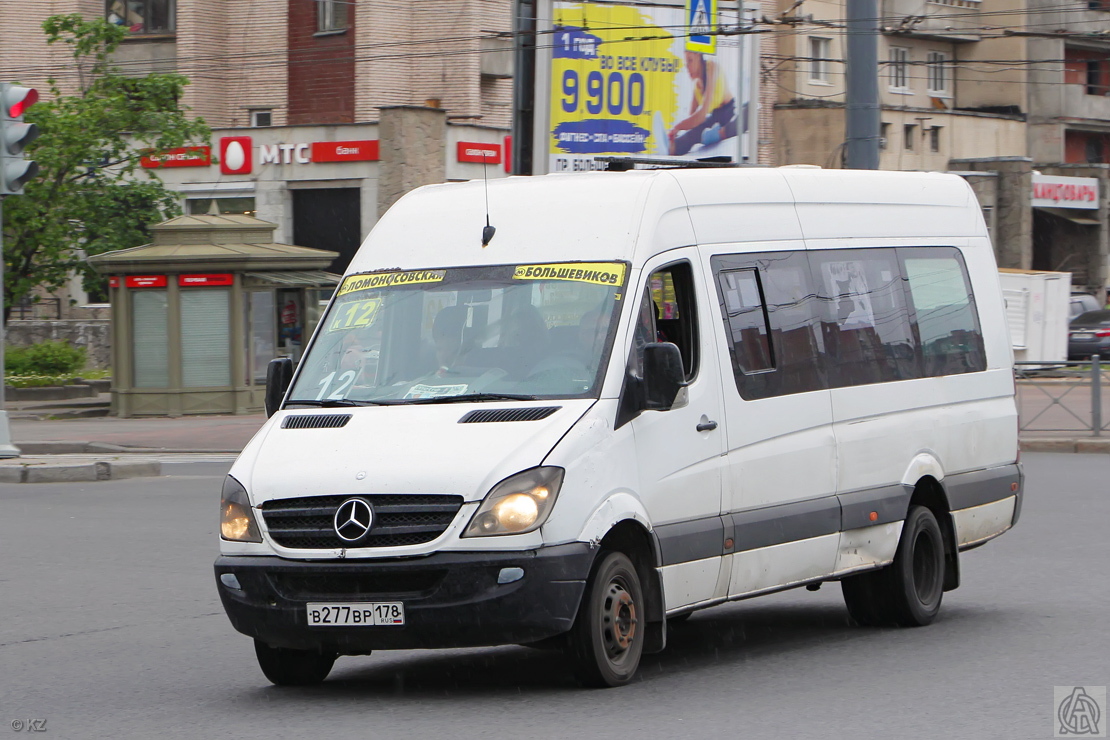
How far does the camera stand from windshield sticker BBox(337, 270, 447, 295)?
7.45m

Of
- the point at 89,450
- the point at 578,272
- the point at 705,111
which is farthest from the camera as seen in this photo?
the point at 705,111

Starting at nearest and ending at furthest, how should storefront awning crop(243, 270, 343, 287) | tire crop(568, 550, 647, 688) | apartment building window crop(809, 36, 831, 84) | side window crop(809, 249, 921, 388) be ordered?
tire crop(568, 550, 647, 688) < side window crop(809, 249, 921, 388) < storefront awning crop(243, 270, 343, 287) < apartment building window crop(809, 36, 831, 84)

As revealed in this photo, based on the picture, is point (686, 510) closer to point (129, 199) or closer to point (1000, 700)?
point (1000, 700)

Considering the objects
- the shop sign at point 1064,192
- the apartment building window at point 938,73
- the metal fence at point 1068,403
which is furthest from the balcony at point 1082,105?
the metal fence at point 1068,403

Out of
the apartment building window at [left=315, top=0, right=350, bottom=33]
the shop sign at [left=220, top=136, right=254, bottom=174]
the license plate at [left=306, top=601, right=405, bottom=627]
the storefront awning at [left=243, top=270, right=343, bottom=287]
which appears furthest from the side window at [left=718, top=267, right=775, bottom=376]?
the apartment building window at [left=315, top=0, right=350, bottom=33]

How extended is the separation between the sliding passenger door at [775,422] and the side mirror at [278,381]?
1.97m

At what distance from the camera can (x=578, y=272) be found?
7.19 m

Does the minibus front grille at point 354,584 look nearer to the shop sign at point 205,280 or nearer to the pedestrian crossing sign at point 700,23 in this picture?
the pedestrian crossing sign at point 700,23

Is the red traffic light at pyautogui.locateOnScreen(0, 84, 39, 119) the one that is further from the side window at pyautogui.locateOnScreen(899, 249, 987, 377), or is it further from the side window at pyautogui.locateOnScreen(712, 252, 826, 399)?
the side window at pyautogui.locateOnScreen(712, 252, 826, 399)

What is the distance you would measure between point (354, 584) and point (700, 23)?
2158 cm

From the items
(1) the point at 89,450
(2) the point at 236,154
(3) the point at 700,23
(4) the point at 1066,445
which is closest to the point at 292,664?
(1) the point at 89,450

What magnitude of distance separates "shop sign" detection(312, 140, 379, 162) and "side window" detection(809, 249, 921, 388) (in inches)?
1123

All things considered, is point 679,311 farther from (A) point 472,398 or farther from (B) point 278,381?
(B) point 278,381

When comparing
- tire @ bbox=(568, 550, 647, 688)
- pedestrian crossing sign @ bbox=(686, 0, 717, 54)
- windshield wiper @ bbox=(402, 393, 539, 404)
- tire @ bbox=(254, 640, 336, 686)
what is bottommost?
tire @ bbox=(254, 640, 336, 686)
